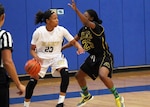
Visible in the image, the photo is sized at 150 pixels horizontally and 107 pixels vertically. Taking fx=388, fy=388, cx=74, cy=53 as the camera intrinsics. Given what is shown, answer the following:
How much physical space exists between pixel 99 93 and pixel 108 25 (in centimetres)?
458

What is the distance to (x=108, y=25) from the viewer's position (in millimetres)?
12664

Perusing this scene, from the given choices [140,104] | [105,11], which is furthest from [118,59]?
[140,104]

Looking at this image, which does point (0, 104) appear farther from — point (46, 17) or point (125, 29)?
point (125, 29)

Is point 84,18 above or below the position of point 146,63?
above

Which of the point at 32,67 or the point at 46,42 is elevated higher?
the point at 46,42

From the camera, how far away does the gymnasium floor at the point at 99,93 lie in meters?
7.20

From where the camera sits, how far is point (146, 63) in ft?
43.5

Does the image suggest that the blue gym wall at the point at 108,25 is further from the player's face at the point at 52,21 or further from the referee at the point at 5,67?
the referee at the point at 5,67

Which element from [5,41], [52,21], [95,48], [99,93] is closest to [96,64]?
[95,48]

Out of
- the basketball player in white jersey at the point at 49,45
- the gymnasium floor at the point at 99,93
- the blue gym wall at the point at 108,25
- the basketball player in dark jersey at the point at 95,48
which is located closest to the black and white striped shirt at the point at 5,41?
the basketball player in dark jersey at the point at 95,48

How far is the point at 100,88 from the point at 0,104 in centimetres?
565

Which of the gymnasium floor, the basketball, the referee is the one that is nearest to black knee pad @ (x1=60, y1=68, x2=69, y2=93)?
the gymnasium floor

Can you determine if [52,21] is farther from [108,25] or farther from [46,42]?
[108,25]

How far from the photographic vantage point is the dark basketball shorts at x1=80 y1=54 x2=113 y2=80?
656 cm
